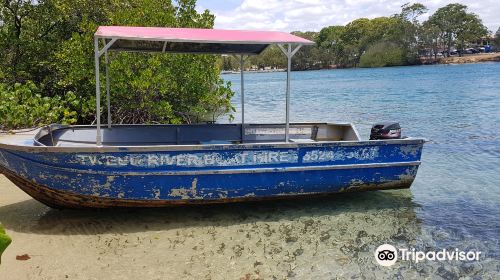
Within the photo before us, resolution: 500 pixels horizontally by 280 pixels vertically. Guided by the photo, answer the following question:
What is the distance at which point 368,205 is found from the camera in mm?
7750

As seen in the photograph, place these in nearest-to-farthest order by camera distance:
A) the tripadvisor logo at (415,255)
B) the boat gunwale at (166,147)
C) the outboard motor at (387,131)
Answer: the tripadvisor logo at (415,255)
the boat gunwale at (166,147)
the outboard motor at (387,131)

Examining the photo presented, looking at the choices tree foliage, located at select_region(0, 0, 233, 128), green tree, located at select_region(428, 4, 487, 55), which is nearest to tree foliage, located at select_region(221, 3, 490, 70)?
green tree, located at select_region(428, 4, 487, 55)

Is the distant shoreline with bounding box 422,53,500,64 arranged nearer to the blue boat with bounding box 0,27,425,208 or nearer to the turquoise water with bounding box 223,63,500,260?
the turquoise water with bounding box 223,63,500,260

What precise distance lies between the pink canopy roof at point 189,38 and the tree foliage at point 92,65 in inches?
137

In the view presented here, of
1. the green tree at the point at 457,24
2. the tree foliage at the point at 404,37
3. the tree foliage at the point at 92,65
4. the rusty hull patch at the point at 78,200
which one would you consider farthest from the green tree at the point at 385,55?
the rusty hull patch at the point at 78,200

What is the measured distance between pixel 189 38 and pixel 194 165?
1847mm

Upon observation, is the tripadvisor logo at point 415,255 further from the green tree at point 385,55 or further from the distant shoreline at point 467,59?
the distant shoreline at point 467,59

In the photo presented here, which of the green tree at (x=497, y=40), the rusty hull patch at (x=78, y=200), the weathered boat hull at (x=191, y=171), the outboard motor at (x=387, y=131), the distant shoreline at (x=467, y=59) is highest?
the green tree at (x=497, y=40)

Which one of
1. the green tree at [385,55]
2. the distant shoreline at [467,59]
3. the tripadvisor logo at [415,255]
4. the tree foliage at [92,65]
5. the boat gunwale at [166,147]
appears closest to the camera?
the tripadvisor logo at [415,255]

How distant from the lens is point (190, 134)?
28.3 feet

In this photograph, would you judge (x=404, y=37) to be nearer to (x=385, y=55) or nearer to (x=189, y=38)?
(x=385, y=55)

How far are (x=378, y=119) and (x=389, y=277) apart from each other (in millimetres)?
16032

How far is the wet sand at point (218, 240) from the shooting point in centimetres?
527

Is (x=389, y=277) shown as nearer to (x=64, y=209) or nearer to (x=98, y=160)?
(x=98, y=160)
